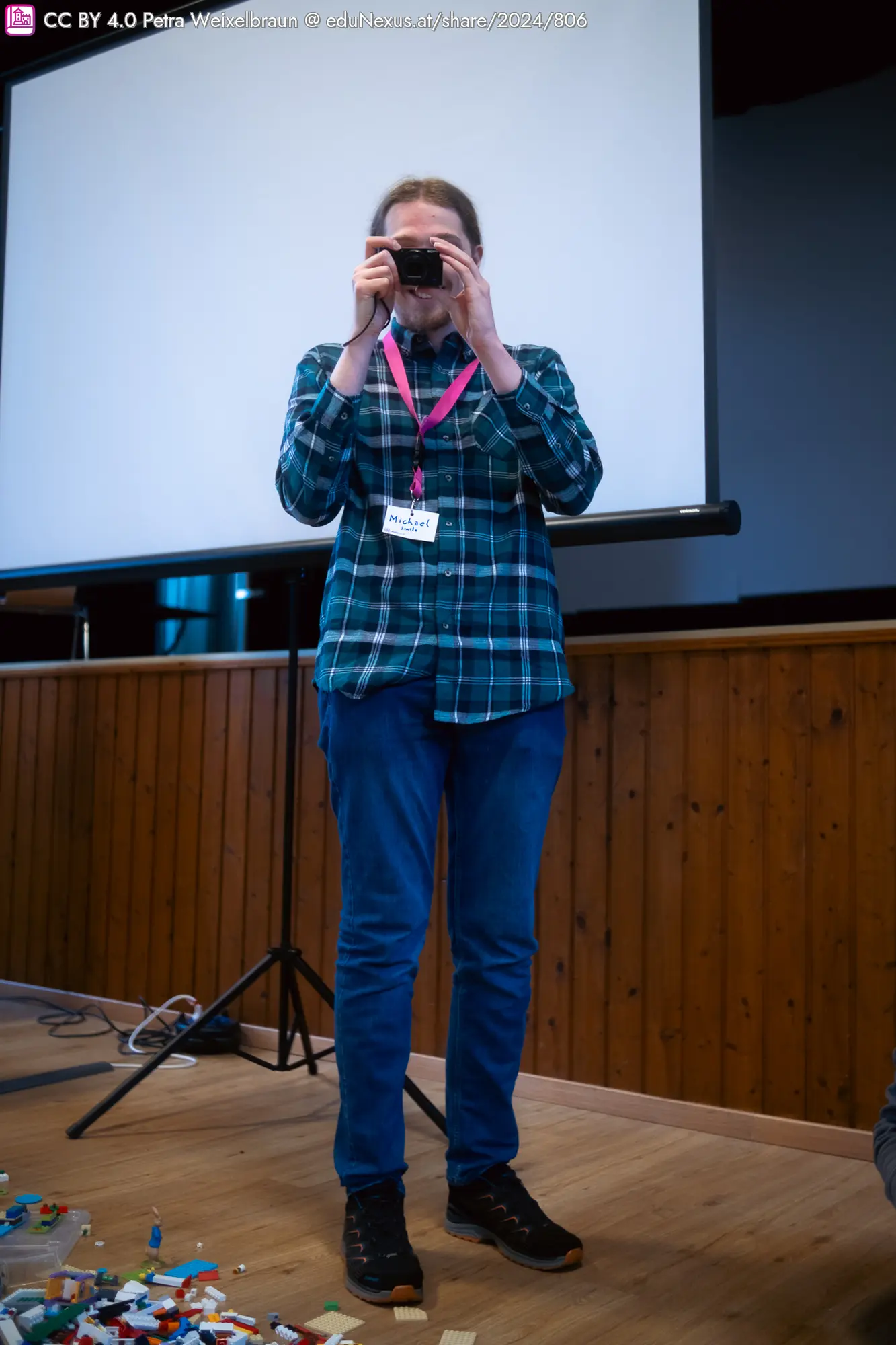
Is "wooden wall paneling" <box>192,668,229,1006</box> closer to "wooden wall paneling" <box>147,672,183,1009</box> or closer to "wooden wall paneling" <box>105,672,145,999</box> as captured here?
"wooden wall paneling" <box>147,672,183,1009</box>

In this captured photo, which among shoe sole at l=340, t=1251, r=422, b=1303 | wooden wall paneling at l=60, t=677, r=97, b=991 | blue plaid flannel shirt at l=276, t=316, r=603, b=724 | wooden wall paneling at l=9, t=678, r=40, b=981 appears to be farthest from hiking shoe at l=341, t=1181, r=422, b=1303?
wooden wall paneling at l=9, t=678, r=40, b=981

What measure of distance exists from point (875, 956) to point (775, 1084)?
300mm

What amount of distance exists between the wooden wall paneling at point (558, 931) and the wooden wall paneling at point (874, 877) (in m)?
0.57

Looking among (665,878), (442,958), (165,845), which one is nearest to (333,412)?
(665,878)

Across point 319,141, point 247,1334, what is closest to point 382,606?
point 247,1334

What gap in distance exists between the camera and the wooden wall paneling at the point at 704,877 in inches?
83.9

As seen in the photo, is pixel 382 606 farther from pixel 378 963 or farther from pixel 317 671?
pixel 378 963

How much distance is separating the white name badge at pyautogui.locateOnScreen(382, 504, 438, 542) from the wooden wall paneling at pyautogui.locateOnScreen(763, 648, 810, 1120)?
2.99 feet

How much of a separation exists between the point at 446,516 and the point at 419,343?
258 millimetres

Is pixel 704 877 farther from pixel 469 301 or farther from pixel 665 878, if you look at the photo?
pixel 469 301

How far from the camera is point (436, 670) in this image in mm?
1435

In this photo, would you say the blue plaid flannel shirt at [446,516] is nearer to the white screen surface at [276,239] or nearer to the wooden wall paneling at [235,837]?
the white screen surface at [276,239]

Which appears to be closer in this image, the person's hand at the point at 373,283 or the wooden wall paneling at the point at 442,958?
the person's hand at the point at 373,283

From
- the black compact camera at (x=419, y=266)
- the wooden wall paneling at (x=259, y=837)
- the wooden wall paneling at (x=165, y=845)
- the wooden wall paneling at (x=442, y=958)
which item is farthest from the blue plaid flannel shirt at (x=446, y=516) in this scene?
the wooden wall paneling at (x=165, y=845)
